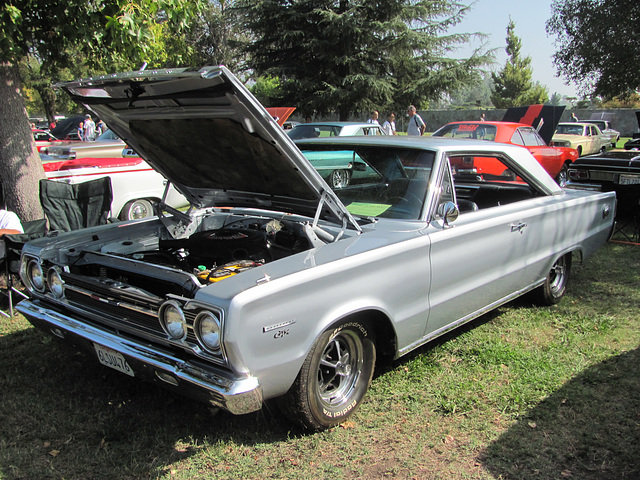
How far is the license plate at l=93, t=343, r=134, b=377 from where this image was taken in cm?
281

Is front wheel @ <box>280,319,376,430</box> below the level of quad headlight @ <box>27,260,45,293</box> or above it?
below

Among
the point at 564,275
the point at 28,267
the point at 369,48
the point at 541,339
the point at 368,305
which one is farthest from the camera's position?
the point at 369,48

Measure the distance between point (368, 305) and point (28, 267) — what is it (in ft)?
7.34

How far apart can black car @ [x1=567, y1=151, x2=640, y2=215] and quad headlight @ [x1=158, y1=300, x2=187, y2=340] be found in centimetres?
647

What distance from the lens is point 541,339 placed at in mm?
4293

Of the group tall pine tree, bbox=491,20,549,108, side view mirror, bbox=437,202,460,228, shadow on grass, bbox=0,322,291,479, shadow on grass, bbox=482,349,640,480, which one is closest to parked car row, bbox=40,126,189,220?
shadow on grass, bbox=0,322,291,479

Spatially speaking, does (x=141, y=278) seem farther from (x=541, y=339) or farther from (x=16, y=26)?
(x=16, y=26)

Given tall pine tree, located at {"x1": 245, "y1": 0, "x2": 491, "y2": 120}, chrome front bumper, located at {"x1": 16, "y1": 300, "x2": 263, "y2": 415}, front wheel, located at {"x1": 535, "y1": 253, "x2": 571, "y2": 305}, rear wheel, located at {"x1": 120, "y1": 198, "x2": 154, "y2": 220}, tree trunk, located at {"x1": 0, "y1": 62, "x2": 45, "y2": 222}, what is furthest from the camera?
tall pine tree, located at {"x1": 245, "y1": 0, "x2": 491, "y2": 120}

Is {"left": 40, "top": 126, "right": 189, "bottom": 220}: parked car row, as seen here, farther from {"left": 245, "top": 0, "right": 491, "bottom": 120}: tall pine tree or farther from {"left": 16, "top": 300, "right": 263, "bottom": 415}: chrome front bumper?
{"left": 245, "top": 0, "right": 491, "bottom": 120}: tall pine tree

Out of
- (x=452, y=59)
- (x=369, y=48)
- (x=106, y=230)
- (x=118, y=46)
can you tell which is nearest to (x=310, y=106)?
(x=369, y=48)

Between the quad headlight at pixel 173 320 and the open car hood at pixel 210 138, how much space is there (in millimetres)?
1089

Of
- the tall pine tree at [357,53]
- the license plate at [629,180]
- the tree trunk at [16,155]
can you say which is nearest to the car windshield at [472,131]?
the license plate at [629,180]

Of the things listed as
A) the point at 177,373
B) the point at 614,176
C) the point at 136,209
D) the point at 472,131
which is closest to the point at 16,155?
the point at 136,209

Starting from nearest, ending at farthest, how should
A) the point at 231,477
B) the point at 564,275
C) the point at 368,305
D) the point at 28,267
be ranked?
the point at 231,477 → the point at 368,305 → the point at 28,267 → the point at 564,275
